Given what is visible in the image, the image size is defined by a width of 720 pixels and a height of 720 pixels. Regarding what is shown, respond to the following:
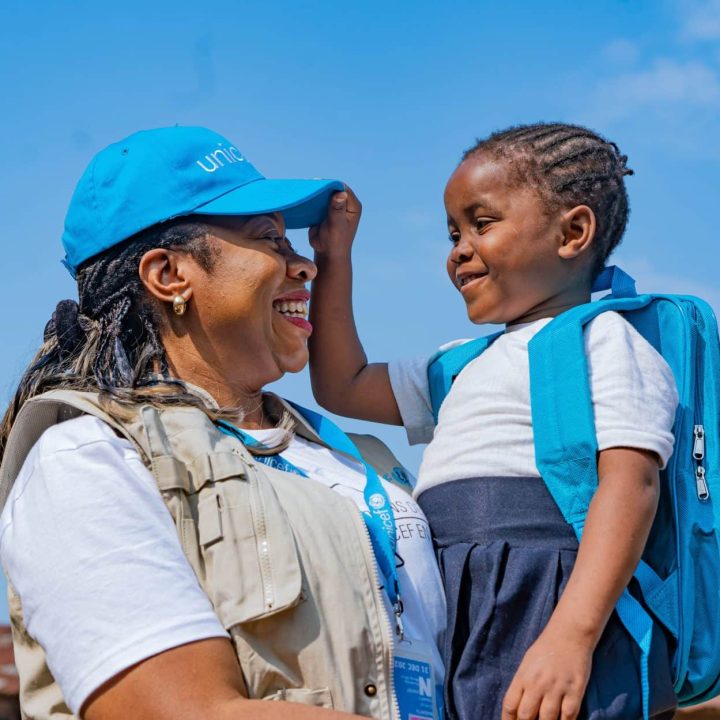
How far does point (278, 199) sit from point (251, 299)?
294mm

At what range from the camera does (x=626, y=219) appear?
3.45 meters

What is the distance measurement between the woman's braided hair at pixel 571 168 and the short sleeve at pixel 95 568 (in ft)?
4.95

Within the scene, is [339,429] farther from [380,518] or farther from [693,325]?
[693,325]

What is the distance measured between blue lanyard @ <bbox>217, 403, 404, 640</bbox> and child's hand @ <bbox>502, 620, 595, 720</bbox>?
29 cm

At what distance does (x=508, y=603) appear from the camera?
2631 mm

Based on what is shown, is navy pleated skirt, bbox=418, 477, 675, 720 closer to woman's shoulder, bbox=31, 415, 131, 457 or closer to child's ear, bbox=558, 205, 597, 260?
child's ear, bbox=558, 205, 597, 260

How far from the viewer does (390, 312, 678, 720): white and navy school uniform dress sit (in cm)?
258

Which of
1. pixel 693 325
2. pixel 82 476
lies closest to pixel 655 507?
pixel 693 325

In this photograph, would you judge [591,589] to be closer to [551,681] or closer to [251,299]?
[551,681]

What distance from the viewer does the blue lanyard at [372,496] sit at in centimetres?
252

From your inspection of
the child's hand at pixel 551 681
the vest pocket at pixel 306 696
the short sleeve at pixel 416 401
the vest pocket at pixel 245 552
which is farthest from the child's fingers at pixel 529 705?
the short sleeve at pixel 416 401

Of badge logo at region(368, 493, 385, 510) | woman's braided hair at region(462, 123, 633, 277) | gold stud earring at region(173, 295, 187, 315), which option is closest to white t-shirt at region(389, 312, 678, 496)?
badge logo at region(368, 493, 385, 510)

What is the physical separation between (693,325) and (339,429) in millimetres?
1012

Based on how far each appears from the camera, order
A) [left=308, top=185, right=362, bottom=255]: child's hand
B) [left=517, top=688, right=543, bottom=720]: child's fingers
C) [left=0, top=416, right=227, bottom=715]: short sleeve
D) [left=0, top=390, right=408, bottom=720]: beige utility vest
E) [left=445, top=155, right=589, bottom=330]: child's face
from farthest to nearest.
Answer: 1. [left=308, top=185, right=362, bottom=255]: child's hand
2. [left=445, top=155, right=589, bottom=330]: child's face
3. [left=517, top=688, right=543, bottom=720]: child's fingers
4. [left=0, top=390, right=408, bottom=720]: beige utility vest
5. [left=0, top=416, right=227, bottom=715]: short sleeve
